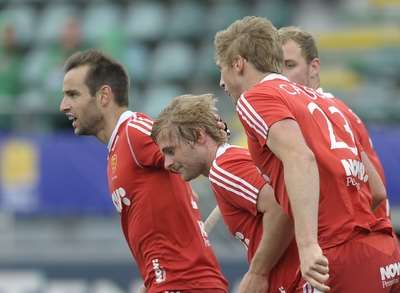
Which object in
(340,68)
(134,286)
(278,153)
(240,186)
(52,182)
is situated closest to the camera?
(278,153)

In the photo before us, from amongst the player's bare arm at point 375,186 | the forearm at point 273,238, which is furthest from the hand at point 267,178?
the player's bare arm at point 375,186

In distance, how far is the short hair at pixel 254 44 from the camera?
14.5 feet

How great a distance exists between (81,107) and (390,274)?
6.53 ft

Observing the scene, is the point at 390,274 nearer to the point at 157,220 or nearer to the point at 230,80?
the point at 230,80

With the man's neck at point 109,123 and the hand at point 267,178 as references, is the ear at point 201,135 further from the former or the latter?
the man's neck at point 109,123

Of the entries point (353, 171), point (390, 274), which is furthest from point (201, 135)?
point (390, 274)

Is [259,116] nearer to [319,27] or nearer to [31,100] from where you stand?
[31,100]

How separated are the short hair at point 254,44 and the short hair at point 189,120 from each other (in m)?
0.40

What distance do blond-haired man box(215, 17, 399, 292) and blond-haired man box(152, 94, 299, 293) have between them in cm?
15

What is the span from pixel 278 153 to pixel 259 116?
0.59 feet

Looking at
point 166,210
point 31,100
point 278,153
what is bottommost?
point 31,100

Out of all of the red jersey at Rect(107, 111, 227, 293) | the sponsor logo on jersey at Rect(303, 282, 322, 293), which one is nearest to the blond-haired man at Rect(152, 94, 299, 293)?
the sponsor logo on jersey at Rect(303, 282, 322, 293)

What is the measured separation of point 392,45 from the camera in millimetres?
12875

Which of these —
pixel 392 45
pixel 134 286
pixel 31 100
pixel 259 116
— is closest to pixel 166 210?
pixel 259 116
